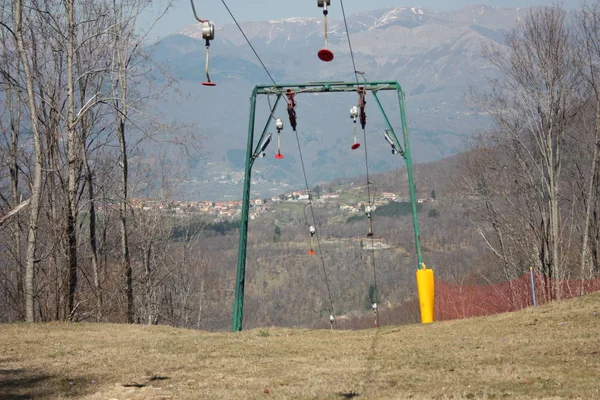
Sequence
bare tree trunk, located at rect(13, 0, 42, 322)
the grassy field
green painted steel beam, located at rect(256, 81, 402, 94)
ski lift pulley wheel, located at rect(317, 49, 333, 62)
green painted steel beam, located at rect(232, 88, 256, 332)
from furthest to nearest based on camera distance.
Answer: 1. green painted steel beam, located at rect(256, 81, 402, 94)
2. green painted steel beam, located at rect(232, 88, 256, 332)
3. bare tree trunk, located at rect(13, 0, 42, 322)
4. the grassy field
5. ski lift pulley wheel, located at rect(317, 49, 333, 62)

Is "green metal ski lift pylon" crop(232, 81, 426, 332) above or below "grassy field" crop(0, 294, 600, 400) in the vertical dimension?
above

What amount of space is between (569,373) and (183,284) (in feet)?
134

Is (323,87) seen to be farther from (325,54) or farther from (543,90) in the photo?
(543,90)

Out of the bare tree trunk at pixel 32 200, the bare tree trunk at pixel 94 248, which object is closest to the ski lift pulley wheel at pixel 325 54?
the bare tree trunk at pixel 32 200

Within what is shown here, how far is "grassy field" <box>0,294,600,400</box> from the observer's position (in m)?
9.66

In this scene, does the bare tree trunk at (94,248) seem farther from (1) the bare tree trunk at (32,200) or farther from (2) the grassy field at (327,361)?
(2) the grassy field at (327,361)

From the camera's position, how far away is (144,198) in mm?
41906

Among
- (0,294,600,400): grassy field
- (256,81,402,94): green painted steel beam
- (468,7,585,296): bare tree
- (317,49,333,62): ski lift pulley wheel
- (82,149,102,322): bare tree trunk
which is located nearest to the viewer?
(317,49,333,62): ski lift pulley wheel

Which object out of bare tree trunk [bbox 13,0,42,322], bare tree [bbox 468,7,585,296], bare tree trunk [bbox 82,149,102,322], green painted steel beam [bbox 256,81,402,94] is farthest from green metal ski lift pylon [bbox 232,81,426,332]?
bare tree [bbox 468,7,585,296]

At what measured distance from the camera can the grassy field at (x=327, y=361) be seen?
966 cm

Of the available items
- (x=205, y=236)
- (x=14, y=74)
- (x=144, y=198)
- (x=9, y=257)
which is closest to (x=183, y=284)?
(x=144, y=198)

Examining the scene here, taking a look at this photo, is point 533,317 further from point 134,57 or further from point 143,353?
point 134,57

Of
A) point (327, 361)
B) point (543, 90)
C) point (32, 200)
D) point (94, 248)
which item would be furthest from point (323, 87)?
point (543, 90)

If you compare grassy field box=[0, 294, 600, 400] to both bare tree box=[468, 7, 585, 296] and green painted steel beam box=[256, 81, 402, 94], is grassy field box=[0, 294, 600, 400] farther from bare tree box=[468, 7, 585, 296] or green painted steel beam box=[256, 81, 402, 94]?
bare tree box=[468, 7, 585, 296]
